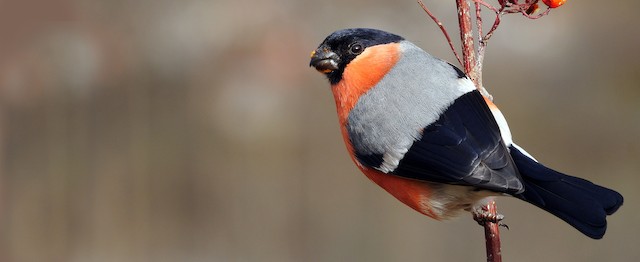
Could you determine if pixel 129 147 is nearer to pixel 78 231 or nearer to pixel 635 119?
pixel 78 231

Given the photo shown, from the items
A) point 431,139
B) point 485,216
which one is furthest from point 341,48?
point 485,216

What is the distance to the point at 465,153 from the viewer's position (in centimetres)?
155

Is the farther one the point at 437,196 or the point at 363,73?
the point at 363,73

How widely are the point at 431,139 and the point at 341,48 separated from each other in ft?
1.04

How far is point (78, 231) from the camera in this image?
326cm

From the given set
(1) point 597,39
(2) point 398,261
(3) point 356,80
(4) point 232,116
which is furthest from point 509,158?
(1) point 597,39

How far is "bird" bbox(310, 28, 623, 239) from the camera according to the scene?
151cm

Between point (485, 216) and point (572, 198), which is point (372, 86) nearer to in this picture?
point (485, 216)

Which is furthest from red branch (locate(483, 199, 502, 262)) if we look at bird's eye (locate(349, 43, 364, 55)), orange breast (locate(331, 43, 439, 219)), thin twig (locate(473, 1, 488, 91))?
bird's eye (locate(349, 43, 364, 55))

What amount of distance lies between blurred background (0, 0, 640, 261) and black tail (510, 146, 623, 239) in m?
1.53

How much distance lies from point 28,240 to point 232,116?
92 centimetres

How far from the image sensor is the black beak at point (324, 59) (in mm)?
1776

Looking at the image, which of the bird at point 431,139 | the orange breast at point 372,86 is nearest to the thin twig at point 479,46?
the bird at point 431,139

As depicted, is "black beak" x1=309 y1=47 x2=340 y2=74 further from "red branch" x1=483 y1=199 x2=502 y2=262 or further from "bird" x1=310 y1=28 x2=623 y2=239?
"red branch" x1=483 y1=199 x2=502 y2=262
